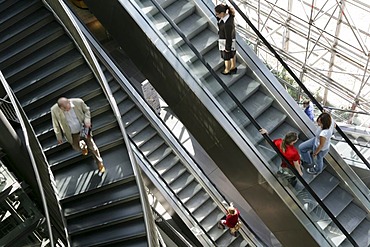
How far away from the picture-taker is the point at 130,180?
24.1 ft

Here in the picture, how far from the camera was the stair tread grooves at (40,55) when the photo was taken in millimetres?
8164

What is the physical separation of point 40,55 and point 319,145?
4443 mm

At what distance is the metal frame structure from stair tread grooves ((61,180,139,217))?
20.6 ft

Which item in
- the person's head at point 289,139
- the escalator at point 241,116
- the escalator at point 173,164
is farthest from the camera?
the escalator at point 173,164

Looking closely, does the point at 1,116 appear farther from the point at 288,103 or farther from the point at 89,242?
the point at 288,103

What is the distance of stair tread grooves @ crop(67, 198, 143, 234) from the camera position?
7207 mm

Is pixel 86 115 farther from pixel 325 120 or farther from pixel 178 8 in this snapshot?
pixel 325 120

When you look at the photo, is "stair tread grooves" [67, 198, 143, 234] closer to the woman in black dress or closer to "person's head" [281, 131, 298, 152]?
"person's head" [281, 131, 298, 152]

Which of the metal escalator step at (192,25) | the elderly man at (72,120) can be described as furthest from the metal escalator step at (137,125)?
the elderly man at (72,120)

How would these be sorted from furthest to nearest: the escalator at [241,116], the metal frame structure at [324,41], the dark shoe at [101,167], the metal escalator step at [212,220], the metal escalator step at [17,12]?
the metal frame structure at [324,41]
the metal escalator step at [212,220]
the metal escalator step at [17,12]
the escalator at [241,116]
the dark shoe at [101,167]

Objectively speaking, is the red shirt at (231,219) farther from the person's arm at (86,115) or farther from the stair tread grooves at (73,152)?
the person's arm at (86,115)

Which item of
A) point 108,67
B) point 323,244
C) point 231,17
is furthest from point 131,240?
point 108,67

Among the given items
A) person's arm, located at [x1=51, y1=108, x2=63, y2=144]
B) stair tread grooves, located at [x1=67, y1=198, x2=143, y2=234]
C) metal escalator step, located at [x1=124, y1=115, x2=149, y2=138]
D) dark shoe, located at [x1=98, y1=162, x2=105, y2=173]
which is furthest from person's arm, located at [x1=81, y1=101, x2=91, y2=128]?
metal escalator step, located at [x1=124, y1=115, x2=149, y2=138]

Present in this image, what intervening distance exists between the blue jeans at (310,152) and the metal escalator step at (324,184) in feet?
1.45
